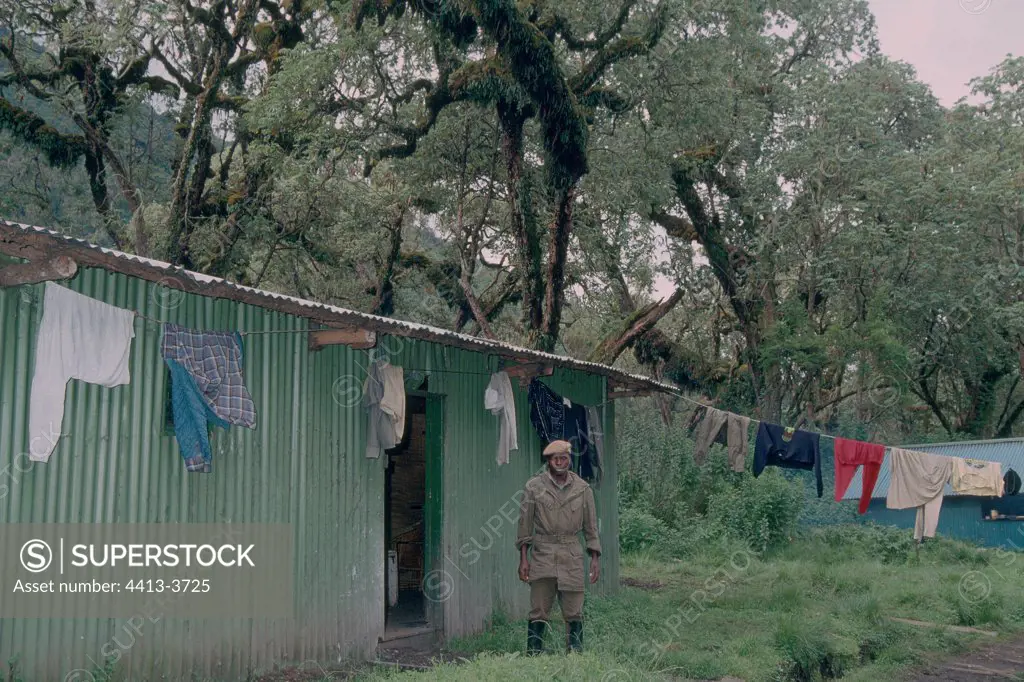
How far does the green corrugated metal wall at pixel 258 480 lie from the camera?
19.8 feet

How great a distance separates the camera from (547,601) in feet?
26.2

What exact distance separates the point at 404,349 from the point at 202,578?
321 cm

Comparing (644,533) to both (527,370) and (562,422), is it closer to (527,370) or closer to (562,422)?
(562,422)

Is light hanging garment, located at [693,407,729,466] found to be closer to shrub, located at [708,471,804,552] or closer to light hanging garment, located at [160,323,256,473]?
shrub, located at [708,471,804,552]

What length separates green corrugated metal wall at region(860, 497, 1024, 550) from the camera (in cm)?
2014

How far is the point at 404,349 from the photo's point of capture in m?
9.45

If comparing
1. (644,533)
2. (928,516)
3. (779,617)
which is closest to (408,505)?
(779,617)

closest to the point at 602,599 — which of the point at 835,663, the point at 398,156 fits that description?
the point at 835,663

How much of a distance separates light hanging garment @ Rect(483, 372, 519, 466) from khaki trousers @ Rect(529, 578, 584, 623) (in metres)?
2.57

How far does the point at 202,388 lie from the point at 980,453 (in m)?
19.7

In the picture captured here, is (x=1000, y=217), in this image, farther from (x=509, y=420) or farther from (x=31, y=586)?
(x=31, y=586)

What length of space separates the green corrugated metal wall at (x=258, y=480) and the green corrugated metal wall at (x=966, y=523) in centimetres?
1330

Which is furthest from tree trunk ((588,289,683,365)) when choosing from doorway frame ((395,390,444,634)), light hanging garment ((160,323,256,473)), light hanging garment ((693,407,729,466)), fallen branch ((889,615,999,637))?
light hanging garment ((160,323,256,473))

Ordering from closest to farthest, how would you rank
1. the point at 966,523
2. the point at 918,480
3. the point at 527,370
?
1. the point at 527,370
2. the point at 918,480
3. the point at 966,523
